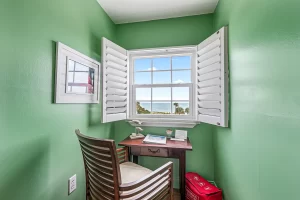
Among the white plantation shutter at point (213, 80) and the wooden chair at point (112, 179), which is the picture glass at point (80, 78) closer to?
the wooden chair at point (112, 179)

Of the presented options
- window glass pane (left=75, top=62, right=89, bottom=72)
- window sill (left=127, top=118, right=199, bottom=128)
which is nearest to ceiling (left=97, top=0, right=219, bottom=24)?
window glass pane (left=75, top=62, right=89, bottom=72)

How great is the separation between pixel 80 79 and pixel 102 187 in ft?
3.31

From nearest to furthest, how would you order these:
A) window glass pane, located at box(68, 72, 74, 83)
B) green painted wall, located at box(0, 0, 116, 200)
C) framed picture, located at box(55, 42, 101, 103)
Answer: green painted wall, located at box(0, 0, 116, 200), framed picture, located at box(55, 42, 101, 103), window glass pane, located at box(68, 72, 74, 83)

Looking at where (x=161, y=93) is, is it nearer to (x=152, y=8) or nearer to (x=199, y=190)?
(x=152, y=8)

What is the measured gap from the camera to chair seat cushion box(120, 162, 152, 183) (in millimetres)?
1300

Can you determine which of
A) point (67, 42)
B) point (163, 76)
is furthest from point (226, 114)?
point (67, 42)

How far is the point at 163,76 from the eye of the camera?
2148mm

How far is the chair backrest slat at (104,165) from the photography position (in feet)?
2.96

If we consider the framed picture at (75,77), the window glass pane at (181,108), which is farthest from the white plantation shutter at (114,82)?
the window glass pane at (181,108)

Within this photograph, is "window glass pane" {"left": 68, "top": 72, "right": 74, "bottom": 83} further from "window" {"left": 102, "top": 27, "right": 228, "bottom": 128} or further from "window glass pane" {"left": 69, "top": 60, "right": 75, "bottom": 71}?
"window" {"left": 102, "top": 27, "right": 228, "bottom": 128}

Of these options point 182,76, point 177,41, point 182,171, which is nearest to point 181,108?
point 182,76

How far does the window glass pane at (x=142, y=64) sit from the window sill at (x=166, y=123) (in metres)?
0.80

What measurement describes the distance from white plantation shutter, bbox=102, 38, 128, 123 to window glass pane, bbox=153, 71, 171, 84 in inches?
17.6

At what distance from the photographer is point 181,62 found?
2113 millimetres
